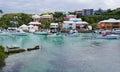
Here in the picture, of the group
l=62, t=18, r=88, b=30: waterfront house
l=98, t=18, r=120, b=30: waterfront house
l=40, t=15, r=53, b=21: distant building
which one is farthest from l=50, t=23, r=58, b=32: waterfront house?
l=40, t=15, r=53, b=21: distant building

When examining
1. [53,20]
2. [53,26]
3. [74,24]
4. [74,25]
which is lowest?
[53,26]

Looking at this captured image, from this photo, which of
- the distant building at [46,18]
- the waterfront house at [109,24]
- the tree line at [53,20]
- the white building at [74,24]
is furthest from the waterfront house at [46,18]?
the waterfront house at [109,24]

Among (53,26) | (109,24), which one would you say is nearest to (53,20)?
(53,26)

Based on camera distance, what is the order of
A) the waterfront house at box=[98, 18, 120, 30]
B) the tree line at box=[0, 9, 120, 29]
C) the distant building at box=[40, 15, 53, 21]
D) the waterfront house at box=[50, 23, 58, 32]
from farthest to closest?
the distant building at box=[40, 15, 53, 21] < the tree line at box=[0, 9, 120, 29] < the waterfront house at box=[50, 23, 58, 32] < the waterfront house at box=[98, 18, 120, 30]

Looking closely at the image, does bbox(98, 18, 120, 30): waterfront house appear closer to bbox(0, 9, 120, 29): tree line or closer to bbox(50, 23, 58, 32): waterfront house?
bbox(0, 9, 120, 29): tree line

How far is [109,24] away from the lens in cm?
13650

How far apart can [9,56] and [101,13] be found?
133136 mm

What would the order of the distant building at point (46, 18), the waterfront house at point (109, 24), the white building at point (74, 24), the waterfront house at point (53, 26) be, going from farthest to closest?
the distant building at point (46, 18) → the waterfront house at point (53, 26) → the white building at point (74, 24) → the waterfront house at point (109, 24)

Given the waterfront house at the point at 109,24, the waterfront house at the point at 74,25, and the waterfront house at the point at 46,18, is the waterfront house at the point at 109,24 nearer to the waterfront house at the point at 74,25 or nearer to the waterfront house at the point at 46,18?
the waterfront house at the point at 74,25

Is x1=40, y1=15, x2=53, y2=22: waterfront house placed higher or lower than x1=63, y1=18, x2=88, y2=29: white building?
higher

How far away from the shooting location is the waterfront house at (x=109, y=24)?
135525 mm

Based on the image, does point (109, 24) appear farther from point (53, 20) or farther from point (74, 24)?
point (53, 20)

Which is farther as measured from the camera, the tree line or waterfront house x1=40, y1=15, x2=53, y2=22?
waterfront house x1=40, y1=15, x2=53, y2=22

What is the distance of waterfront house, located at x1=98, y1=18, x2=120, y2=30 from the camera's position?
5336 inches
